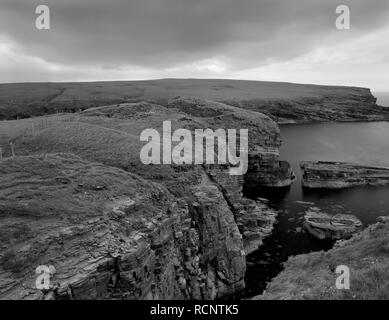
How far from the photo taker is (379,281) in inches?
760

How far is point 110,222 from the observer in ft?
83.7

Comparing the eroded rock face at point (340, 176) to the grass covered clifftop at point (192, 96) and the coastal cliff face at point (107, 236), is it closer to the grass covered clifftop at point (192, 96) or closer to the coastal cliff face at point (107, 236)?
the coastal cliff face at point (107, 236)

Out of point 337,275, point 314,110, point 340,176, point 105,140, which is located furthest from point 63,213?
point 314,110

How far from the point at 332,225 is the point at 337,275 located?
92.5ft

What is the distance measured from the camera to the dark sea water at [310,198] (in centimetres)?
4338

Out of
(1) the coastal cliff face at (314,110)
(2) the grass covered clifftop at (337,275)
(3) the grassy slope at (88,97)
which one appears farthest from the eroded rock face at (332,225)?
(1) the coastal cliff face at (314,110)

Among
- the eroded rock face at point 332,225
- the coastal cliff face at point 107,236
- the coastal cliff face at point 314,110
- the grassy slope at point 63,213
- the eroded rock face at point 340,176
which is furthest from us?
the coastal cliff face at point 314,110

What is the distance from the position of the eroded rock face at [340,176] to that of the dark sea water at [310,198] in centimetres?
264

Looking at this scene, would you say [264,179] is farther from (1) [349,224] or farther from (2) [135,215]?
(2) [135,215]

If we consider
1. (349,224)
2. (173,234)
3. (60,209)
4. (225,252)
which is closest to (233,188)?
(225,252)

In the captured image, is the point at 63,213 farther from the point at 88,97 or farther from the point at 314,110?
the point at 314,110

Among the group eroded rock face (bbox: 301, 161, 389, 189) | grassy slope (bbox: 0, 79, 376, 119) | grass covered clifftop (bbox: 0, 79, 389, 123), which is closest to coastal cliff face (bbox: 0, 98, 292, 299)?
eroded rock face (bbox: 301, 161, 389, 189)

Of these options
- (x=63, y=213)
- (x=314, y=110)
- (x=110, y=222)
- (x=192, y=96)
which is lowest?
(x=110, y=222)
